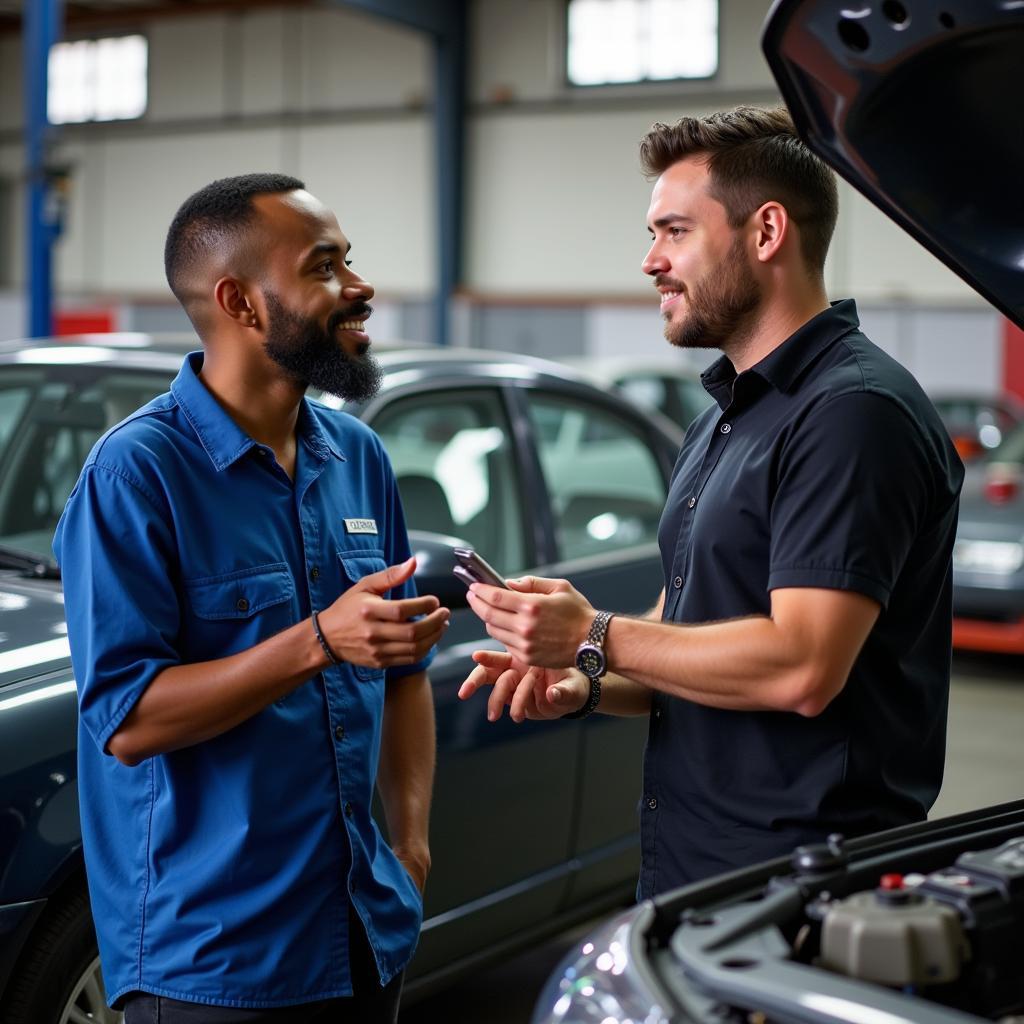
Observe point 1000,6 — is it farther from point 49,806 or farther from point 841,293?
point 841,293

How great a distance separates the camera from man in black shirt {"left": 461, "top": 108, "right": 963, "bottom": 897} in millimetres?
1774

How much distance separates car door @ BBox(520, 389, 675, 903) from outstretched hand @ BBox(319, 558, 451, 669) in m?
1.73

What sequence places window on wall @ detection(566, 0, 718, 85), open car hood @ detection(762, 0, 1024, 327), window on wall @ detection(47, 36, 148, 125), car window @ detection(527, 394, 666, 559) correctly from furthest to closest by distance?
window on wall @ detection(47, 36, 148, 125) → window on wall @ detection(566, 0, 718, 85) → car window @ detection(527, 394, 666, 559) → open car hood @ detection(762, 0, 1024, 327)

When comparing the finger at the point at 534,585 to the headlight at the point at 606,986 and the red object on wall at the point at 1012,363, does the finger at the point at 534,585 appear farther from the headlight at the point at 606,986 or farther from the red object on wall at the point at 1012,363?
the red object on wall at the point at 1012,363

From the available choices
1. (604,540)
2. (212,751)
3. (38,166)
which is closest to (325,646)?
(212,751)

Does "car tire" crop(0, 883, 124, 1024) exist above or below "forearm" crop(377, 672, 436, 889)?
below

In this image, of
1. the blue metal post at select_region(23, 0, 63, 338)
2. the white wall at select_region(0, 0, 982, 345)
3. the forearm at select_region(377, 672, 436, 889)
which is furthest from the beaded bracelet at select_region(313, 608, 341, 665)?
the white wall at select_region(0, 0, 982, 345)

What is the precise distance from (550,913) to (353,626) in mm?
1917

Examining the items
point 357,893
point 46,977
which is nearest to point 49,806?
point 46,977

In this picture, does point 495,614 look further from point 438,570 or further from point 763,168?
point 438,570

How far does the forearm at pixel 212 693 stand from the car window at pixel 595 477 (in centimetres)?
198

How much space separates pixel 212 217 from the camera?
2.05m

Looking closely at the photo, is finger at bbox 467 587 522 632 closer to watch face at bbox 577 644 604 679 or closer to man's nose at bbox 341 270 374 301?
watch face at bbox 577 644 604 679

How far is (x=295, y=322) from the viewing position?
204 centimetres
